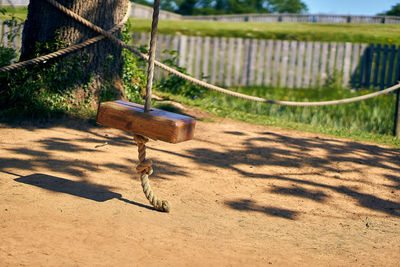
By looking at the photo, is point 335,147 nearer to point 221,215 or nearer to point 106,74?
point 221,215

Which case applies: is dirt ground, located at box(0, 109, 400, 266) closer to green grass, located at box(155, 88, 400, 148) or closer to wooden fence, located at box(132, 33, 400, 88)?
green grass, located at box(155, 88, 400, 148)

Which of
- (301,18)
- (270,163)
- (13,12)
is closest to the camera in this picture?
(270,163)

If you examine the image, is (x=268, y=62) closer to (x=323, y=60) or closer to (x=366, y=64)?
(x=323, y=60)

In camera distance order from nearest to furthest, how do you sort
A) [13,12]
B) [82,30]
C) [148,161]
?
[148,161]
[82,30]
[13,12]

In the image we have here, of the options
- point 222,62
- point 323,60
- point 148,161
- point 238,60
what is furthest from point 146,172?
point 323,60

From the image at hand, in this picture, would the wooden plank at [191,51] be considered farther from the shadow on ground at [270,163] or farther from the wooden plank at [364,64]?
the shadow on ground at [270,163]

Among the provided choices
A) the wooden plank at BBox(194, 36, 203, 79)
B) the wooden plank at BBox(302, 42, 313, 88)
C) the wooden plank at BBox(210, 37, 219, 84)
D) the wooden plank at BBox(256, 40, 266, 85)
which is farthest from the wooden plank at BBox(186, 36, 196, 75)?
the wooden plank at BBox(302, 42, 313, 88)

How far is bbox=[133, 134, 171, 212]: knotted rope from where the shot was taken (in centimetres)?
339

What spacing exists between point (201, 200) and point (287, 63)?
30.2ft

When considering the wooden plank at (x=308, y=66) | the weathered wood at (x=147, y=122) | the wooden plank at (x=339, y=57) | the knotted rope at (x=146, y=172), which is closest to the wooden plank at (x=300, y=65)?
the wooden plank at (x=308, y=66)

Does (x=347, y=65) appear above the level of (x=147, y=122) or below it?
above

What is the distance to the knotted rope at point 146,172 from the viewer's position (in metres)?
3.39

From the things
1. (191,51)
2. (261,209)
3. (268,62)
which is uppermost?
(191,51)

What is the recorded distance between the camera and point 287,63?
12.6m
